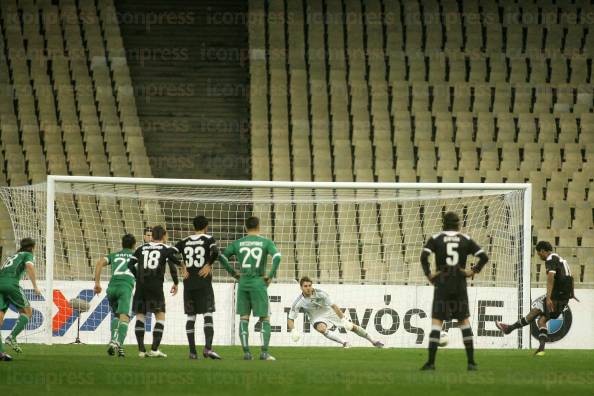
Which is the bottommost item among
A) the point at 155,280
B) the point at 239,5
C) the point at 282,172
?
the point at 155,280

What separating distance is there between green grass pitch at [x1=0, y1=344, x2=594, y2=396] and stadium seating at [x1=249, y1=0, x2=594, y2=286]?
30.1 feet

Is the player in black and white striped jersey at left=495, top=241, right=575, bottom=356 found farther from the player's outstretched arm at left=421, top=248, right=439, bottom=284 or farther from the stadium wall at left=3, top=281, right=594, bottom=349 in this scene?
the player's outstretched arm at left=421, top=248, right=439, bottom=284

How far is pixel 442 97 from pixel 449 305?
46.0 ft

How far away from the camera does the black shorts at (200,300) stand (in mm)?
12750

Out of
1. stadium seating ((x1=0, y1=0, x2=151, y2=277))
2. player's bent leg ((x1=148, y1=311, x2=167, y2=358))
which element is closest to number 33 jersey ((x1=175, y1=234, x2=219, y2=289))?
player's bent leg ((x1=148, y1=311, x2=167, y2=358))

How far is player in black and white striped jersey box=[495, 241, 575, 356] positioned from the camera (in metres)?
14.7

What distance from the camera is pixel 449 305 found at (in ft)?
35.0

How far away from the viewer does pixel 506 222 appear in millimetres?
18719

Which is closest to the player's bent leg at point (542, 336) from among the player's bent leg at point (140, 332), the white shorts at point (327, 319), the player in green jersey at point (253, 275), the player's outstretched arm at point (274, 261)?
the white shorts at point (327, 319)

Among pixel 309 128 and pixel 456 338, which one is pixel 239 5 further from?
pixel 456 338

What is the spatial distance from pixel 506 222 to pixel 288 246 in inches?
151

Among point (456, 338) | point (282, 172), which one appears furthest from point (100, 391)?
point (282, 172)

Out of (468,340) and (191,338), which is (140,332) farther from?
(468,340)

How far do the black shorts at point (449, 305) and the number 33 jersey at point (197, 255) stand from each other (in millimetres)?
3130
